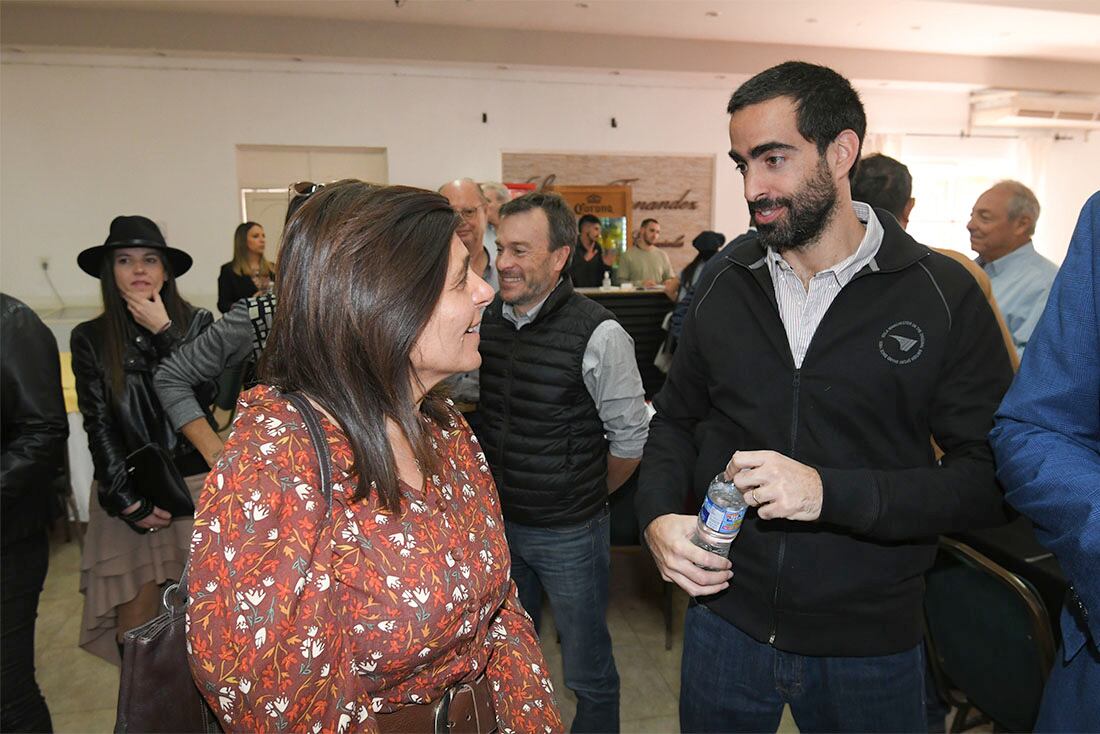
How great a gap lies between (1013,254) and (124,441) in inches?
162

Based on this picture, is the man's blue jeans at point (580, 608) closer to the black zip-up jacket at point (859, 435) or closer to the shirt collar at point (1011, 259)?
the black zip-up jacket at point (859, 435)

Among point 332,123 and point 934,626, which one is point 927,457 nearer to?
point 934,626

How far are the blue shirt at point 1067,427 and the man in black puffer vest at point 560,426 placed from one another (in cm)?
126

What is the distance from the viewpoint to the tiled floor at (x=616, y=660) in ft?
9.23

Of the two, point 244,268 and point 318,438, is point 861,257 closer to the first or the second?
point 318,438

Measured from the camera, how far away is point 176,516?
2.41 m

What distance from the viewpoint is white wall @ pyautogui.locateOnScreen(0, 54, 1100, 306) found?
8570mm

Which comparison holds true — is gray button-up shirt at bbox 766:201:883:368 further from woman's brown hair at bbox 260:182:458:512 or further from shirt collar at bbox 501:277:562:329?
shirt collar at bbox 501:277:562:329

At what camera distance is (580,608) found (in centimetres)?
235

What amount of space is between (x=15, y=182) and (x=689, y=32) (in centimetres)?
872

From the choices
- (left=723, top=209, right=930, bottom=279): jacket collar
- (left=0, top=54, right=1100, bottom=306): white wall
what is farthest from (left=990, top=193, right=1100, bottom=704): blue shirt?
(left=0, top=54, right=1100, bottom=306): white wall

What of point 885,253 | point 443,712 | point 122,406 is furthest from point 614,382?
point 122,406

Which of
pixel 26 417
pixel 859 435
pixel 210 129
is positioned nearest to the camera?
pixel 859 435

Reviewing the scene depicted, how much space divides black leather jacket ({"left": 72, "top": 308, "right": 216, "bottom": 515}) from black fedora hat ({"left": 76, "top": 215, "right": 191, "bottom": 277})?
246 millimetres
